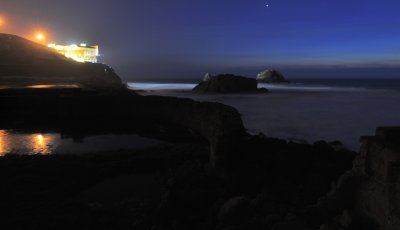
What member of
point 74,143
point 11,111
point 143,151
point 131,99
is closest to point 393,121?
point 131,99

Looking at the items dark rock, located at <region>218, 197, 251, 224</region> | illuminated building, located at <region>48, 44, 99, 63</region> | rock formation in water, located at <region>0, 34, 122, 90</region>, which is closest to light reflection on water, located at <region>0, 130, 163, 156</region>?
dark rock, located at <region>218, 197, 251, 224</region>

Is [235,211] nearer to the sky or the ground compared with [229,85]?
nearer to the ground

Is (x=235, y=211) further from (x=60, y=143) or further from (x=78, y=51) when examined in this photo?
(x=78, y=51)

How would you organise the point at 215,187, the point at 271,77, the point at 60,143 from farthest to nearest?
1. the point at 271,77
2. the point at 60,143
3. the point at 215,187

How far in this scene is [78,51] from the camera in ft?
266

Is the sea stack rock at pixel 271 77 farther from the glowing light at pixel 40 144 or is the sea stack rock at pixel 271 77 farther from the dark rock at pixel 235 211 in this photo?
the dark rock at pixel 235 211

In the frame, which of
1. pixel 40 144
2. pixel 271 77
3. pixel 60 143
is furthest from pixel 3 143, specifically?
pixel 271 77

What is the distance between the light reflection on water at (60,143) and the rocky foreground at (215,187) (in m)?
1.56

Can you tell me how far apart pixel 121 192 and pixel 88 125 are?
14.1 m

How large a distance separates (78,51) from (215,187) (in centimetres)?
7923

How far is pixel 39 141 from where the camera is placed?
683 inches

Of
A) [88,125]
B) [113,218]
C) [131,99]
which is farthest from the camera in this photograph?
[131,99]

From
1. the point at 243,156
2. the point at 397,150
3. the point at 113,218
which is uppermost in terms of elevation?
the point at 397,150

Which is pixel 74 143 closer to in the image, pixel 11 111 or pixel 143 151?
pixel 143 151
